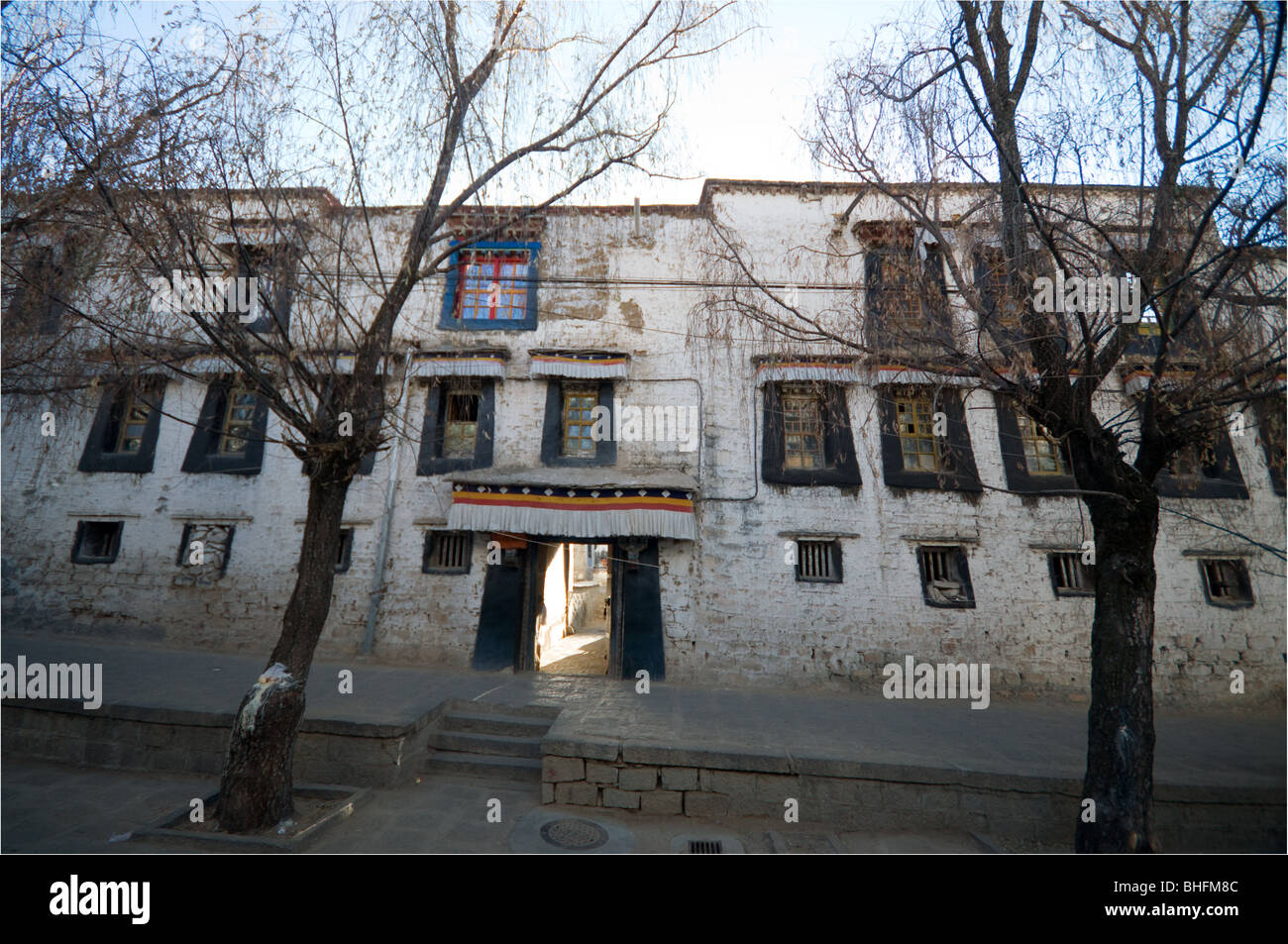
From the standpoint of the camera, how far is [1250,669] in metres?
8.96

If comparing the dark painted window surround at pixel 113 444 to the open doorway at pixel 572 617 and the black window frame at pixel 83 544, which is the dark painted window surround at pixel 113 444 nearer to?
the black window frame at pixel 83 544

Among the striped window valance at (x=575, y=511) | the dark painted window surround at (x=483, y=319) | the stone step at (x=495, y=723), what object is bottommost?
the stone step at (x=495, y=723)

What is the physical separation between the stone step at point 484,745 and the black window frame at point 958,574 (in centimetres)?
670

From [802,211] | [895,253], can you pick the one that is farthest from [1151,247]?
[802,211]

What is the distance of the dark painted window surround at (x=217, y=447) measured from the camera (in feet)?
33.5

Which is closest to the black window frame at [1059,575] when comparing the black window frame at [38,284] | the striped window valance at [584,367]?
the striped window valance at [584,367]

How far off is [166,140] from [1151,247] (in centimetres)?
931

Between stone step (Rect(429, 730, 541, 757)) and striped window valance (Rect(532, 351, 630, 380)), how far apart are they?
595 centimetres

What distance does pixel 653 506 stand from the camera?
895cm

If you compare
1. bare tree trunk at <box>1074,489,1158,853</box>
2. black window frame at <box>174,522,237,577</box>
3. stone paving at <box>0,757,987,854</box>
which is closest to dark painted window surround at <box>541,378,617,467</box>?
stone paving at <box>0,757,987,854</box>

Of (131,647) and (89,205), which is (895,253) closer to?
(89,205)

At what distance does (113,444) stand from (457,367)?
716cm

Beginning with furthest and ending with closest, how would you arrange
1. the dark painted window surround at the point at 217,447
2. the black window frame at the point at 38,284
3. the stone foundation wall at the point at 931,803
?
1. the dark painted window surround at the point at 217,447
2. the black window frame at the point at 38,284
3. the stone foundation wall at the point at 931,803

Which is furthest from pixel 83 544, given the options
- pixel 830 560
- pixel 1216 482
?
pixel 1216 482
